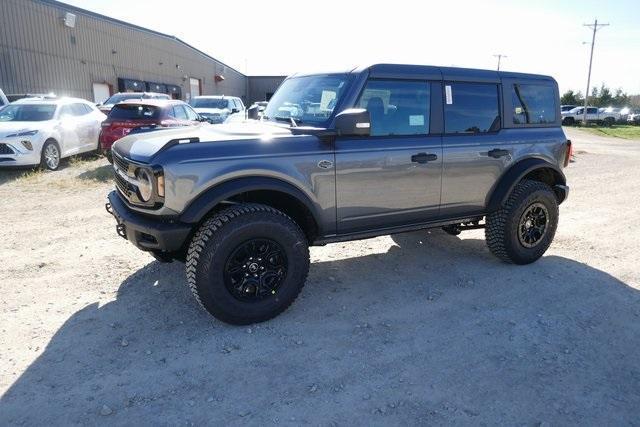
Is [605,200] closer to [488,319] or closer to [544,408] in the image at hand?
[488,319]

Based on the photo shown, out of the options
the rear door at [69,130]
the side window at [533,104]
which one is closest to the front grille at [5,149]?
the rear door at [69,130]

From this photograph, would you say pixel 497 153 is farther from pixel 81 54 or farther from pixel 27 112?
pixel 81 54

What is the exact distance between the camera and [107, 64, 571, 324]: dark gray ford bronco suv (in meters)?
3.32

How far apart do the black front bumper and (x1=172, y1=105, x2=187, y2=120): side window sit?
A: 7819 mm

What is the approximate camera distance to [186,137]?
11.2ft

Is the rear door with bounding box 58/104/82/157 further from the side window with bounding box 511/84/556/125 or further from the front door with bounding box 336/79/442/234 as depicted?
the side window with bounding box 511/84/556/125

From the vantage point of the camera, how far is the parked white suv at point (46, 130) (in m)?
9.53

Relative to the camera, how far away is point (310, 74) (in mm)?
4426

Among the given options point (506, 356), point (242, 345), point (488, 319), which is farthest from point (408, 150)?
point (242, 345)

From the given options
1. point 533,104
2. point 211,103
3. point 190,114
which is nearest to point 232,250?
point 533,104

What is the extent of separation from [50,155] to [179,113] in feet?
9.74

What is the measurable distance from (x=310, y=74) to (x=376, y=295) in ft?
7.16

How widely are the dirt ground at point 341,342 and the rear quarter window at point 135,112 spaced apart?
5.32m

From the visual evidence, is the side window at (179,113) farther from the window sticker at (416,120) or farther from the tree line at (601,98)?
the tree line at (601,98)
